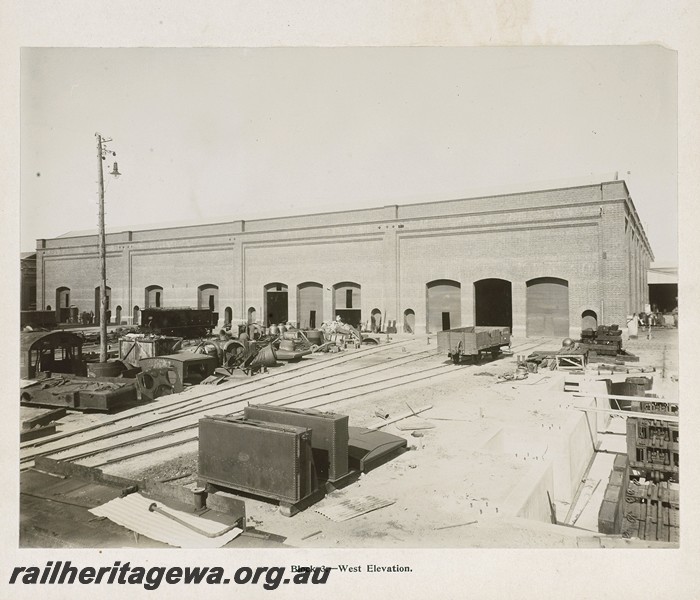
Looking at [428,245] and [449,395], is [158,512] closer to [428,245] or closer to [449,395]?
[449,395]

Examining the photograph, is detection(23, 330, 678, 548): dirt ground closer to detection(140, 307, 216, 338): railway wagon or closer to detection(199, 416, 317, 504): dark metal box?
detection(199, 416, 317, 504): dark metal box

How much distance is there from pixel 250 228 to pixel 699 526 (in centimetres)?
2320

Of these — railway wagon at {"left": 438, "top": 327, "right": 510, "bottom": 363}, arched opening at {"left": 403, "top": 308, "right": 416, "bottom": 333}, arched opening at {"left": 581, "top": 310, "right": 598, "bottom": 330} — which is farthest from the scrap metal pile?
arched opening at {"left": 403, "top": 308, "right": 416, "bottom": 333}

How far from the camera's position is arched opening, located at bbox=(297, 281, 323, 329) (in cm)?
2445

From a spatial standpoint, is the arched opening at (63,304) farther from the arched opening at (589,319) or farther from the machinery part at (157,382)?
the arched opening at (589,319)

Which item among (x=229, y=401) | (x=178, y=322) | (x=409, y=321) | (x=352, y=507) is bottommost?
(x=352, y=507)

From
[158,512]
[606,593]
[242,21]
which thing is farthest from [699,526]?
[242,21]

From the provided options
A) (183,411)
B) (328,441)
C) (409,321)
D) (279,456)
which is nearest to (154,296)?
(409,321)

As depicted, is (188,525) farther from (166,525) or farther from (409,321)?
(409,321)

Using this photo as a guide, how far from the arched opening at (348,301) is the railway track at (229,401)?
765 centimetres

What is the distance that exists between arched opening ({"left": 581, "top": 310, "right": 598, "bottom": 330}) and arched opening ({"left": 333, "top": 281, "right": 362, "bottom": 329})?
10633 millimetres

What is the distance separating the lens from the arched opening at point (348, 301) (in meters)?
23.8

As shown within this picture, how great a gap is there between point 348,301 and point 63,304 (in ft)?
51.3

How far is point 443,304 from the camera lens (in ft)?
71.6
